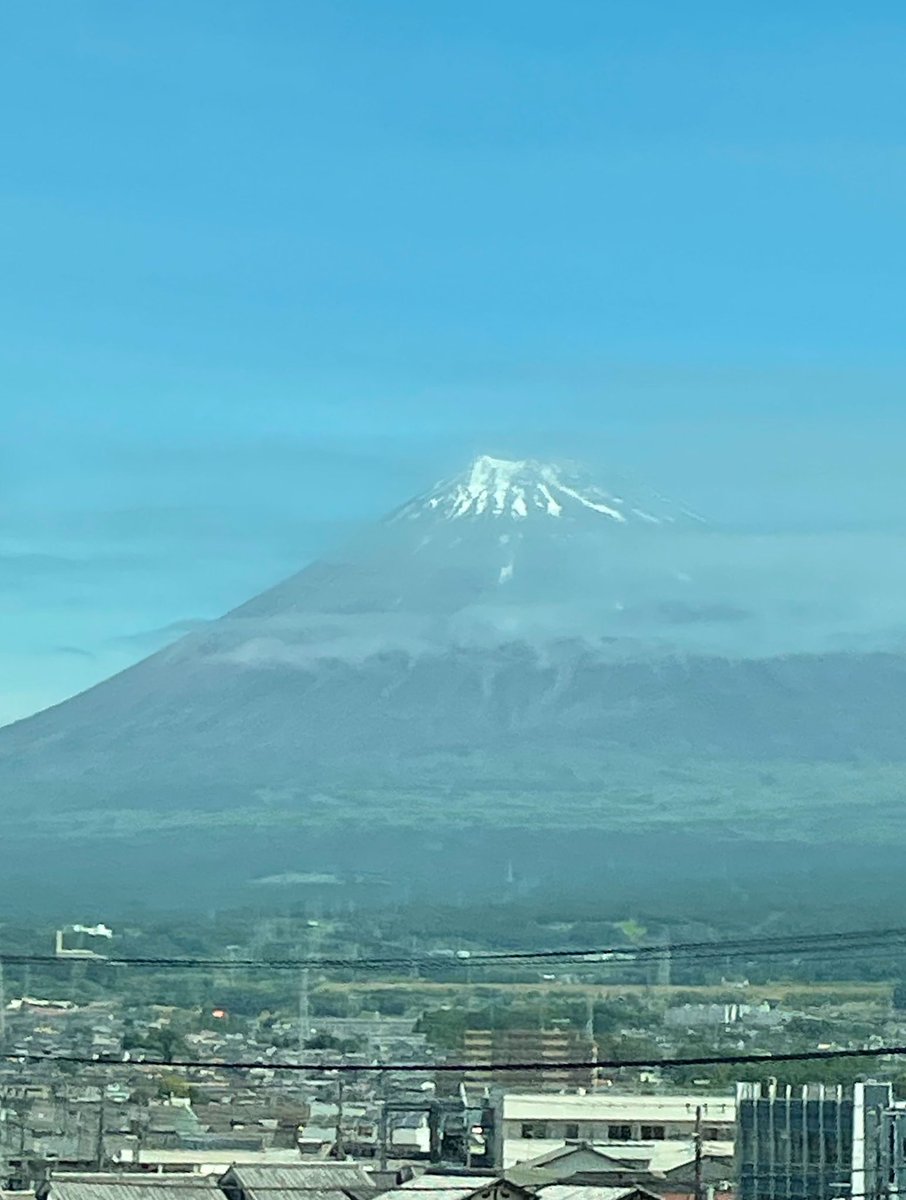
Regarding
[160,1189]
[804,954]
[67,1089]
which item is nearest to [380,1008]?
[804,954]

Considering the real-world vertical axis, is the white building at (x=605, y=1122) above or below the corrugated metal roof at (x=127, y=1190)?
above

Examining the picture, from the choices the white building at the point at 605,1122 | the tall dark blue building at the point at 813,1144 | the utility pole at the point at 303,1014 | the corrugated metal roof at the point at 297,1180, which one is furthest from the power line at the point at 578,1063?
the utility pole at the point at 303,1014

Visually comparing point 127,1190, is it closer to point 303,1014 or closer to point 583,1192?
point 583,1192

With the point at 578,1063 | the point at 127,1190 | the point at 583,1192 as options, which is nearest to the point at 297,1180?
the point at 127,1190

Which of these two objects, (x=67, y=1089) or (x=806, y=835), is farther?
(x=806, y=835)

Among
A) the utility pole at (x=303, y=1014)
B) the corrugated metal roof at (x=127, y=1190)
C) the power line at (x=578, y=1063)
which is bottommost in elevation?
the corrugated metal roof at (x=127, y=1190)

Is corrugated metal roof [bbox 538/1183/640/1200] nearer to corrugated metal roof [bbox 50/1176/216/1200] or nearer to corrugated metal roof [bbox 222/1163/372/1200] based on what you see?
corrugated metal roof [bbox 222/1163/372/1200]

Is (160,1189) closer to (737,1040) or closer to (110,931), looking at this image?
(737,1040)

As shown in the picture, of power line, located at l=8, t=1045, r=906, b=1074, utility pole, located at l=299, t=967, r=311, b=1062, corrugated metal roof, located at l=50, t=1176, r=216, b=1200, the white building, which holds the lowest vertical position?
corrugated metal roof, located at l=50, t=1176, r=216, b=1200

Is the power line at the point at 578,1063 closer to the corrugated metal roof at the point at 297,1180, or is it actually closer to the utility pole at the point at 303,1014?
the corrugated metal roof at the point at 297,1180

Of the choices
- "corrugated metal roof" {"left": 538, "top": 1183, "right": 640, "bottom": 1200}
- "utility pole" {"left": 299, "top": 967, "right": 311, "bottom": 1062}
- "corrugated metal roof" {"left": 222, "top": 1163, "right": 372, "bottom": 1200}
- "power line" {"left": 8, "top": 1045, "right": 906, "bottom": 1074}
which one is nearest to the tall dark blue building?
"power line" {"left": 8, "top": 1045, "right": 906, "bottom": 1074}

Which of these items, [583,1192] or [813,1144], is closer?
[583,1192]
